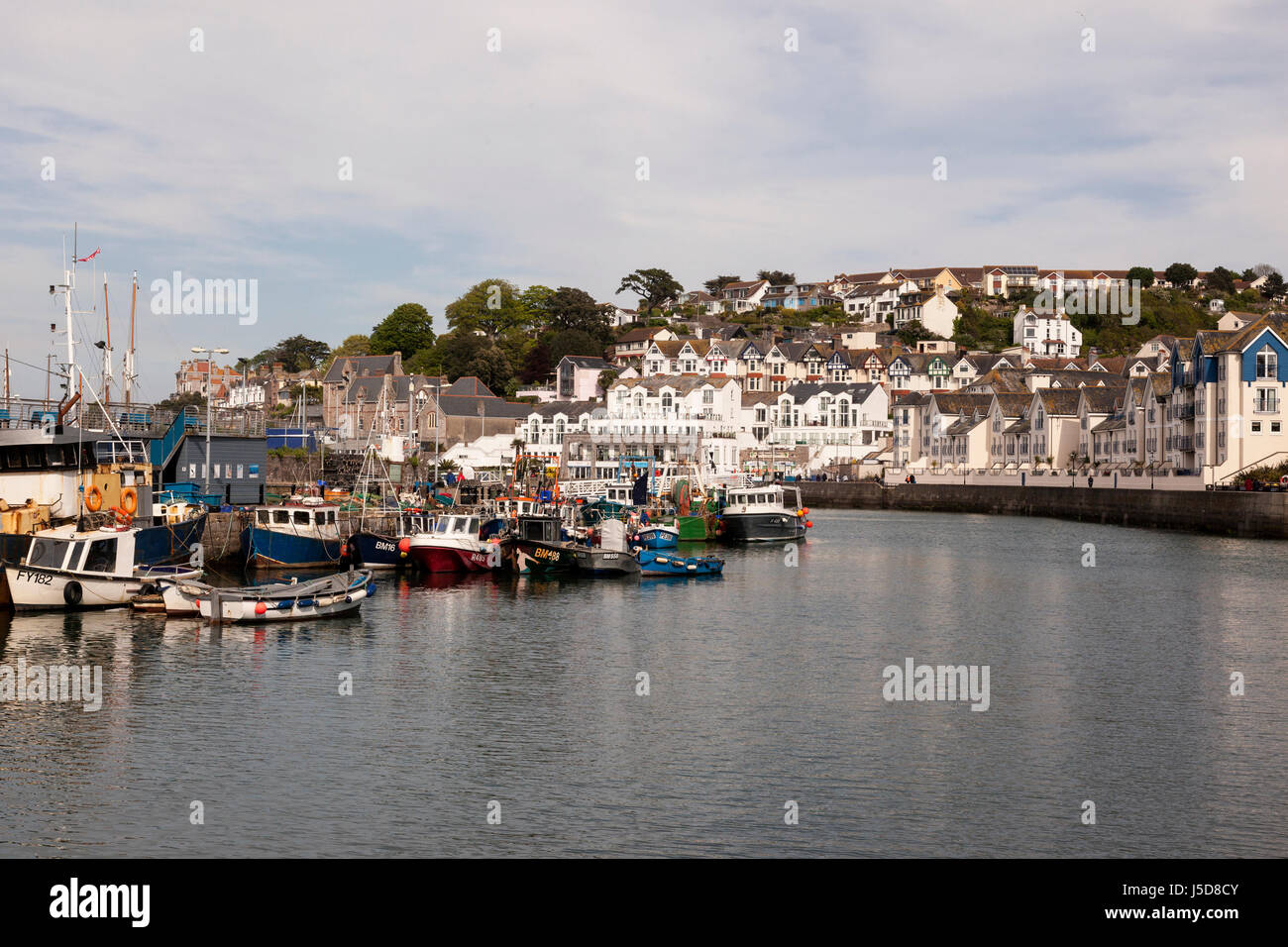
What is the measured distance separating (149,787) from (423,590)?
28262mm

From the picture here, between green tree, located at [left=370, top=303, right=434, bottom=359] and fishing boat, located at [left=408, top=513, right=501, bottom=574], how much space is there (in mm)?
123619

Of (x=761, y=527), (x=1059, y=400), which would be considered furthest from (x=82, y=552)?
(x=1059, y=400)

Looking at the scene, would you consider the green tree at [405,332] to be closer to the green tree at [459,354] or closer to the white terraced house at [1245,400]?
Answer: the green tree at [459,354]

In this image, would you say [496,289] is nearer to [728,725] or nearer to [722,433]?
[722,433]

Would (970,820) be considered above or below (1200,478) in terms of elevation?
below

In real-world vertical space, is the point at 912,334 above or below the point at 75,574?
above

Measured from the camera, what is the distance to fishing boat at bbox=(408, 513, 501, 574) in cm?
5369

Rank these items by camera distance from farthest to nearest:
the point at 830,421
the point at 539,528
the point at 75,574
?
the point at 830,421
the point at 539,528
the point at 75,574

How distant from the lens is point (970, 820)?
19.4m

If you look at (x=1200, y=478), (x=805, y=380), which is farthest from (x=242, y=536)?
(x=805, y=380)
